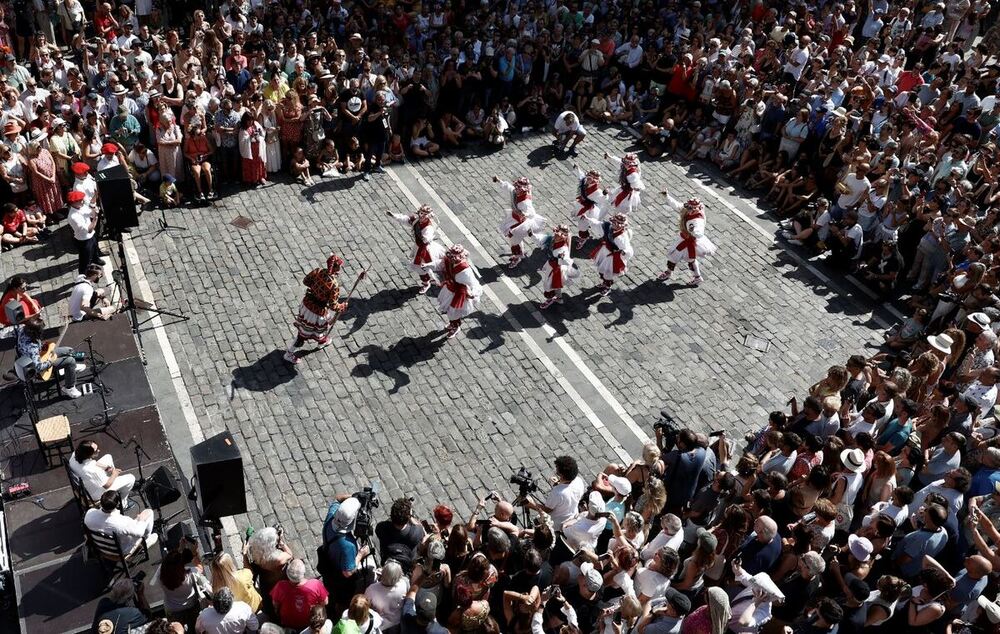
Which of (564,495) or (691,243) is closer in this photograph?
(564,495)

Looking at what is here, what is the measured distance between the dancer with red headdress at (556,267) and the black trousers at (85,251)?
6.75 m

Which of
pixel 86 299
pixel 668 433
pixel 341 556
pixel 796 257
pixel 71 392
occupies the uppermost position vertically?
pixel 668 433

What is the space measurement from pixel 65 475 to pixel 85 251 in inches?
181

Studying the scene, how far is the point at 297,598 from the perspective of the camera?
8.43m

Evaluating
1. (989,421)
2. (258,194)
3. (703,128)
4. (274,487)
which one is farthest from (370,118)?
(989,421)

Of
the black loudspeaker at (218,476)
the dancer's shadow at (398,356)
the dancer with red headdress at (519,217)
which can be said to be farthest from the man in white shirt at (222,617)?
the dancer with red headdress at (519,217)

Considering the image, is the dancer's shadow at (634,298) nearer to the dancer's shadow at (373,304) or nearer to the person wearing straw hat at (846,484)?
the dancer's shadow at (373,304)

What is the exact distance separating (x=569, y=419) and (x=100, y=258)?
788cm

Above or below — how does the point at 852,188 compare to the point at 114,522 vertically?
above

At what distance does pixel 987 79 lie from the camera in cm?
1897

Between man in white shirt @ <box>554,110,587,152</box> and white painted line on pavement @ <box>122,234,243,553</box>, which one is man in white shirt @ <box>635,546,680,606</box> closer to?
white painted line on pavement @ <box>122,234,243,553</box>

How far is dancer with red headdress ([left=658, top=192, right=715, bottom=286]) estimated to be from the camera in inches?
595

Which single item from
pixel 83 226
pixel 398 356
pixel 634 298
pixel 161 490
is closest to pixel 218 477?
pixel 161 490

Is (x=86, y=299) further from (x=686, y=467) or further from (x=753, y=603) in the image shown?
(x=753, y=603)
